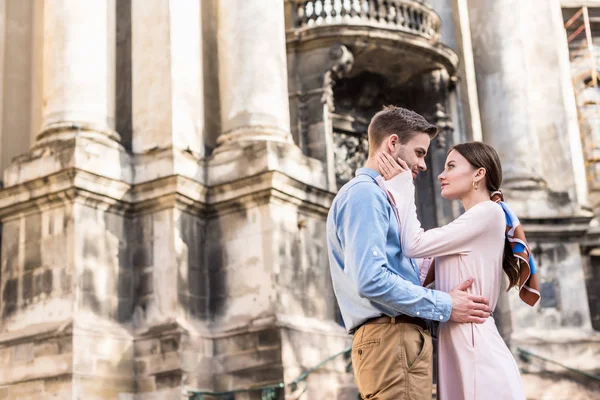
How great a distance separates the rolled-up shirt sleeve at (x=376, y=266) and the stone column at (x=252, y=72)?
26.8ft

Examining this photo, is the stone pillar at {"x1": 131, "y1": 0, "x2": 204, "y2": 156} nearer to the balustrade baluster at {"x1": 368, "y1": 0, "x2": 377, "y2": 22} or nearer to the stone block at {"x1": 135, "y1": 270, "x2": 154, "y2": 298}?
the stone block at {"x1": 135, "y1": 270, "x2": 154, "y2": 298}

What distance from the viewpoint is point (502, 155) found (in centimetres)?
1608

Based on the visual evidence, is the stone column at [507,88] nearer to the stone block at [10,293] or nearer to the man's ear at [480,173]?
the stone block at [10,293]

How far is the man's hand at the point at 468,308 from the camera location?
4082mm

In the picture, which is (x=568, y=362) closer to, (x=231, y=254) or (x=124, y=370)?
(x=231, y=254)

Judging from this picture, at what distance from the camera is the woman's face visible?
4.44 meters

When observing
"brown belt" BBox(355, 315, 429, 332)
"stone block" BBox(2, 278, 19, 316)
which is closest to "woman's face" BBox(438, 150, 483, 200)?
"brown belt" BBox(355, 315, 429, 332)

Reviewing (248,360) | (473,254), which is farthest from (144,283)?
(473,254)

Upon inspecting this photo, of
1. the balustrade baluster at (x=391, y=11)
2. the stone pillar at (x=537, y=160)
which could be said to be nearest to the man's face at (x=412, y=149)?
the stone pillar at (x=537, y=160)

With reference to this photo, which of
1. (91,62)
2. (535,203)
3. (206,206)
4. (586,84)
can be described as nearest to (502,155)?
(535,203)

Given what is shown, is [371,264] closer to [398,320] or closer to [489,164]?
[398,320]

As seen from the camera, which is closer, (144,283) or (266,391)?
(266,391)

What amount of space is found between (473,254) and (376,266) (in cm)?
53

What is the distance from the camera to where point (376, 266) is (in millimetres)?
3980
